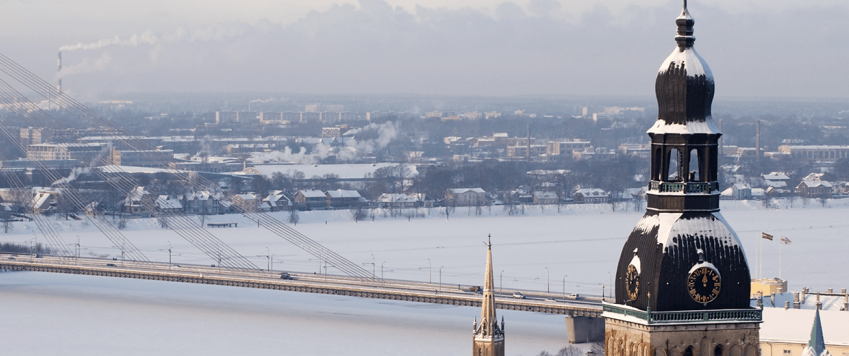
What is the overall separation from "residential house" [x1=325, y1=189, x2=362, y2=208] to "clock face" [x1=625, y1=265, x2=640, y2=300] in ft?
292

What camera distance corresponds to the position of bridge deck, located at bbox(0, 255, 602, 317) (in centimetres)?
4553

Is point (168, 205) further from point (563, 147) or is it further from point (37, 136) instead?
point (563, 147)

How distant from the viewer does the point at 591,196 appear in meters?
114

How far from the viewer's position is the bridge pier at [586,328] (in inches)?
1678

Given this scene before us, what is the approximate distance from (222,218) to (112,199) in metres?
11.4

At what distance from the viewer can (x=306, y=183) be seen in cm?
12025

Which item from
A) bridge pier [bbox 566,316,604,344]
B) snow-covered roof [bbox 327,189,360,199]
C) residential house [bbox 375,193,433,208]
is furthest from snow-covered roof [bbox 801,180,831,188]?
bridge pier [bbox 566,316,604,344]

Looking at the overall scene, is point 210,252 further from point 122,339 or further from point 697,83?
point 697,83

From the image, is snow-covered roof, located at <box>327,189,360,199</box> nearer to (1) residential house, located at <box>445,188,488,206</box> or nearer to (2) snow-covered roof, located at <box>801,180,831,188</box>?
(1) residential house, located at <box>445,188,488,206</box>

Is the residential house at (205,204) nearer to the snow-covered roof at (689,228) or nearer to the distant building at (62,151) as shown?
the distant building at (62,151)

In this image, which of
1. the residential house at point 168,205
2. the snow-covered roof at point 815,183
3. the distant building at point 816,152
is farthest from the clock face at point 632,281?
the distant building at point 816,152

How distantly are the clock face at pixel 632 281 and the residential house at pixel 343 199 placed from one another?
3503 inches

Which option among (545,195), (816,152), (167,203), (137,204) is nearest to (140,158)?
(167,203)

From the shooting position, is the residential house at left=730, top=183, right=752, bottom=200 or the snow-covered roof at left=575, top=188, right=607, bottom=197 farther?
the residential house at left=730, top=183, right=752, bottom=200
